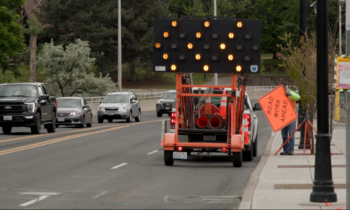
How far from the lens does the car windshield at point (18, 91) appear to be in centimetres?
3041

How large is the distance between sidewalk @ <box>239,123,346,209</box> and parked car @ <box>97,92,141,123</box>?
20750 mm

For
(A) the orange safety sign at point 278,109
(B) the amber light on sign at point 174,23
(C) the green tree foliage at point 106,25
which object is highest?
(C) the green tree foliage at point 106,25

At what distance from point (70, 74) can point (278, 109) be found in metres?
41.5

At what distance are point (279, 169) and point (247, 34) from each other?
3238mm

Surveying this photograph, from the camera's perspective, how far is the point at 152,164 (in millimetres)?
18312

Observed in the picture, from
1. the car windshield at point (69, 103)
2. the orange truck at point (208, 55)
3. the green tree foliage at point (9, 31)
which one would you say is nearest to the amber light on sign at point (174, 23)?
the orange truck at point (208, 55)

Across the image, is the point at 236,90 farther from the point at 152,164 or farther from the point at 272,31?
the point at 272,31

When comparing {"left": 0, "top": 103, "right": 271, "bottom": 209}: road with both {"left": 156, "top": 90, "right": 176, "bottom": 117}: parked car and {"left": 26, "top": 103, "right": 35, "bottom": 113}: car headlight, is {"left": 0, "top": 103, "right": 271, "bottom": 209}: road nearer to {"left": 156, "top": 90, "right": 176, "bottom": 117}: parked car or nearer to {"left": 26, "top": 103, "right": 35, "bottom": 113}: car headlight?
{"left": 26, "top": 103, "right": 35, "bottom": 113}: car headlight

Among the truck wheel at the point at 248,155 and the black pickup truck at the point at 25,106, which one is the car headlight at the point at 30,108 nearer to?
the black pickup truck at the point at 25,106

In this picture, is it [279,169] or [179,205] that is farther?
[279,169]

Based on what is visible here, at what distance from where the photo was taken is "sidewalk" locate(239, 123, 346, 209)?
10.9 m

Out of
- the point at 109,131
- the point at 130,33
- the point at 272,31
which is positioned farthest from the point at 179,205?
the point at 272,31

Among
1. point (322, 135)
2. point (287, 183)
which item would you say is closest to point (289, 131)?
point (287, 183)

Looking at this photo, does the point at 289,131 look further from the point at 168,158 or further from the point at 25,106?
the point at 25,106
